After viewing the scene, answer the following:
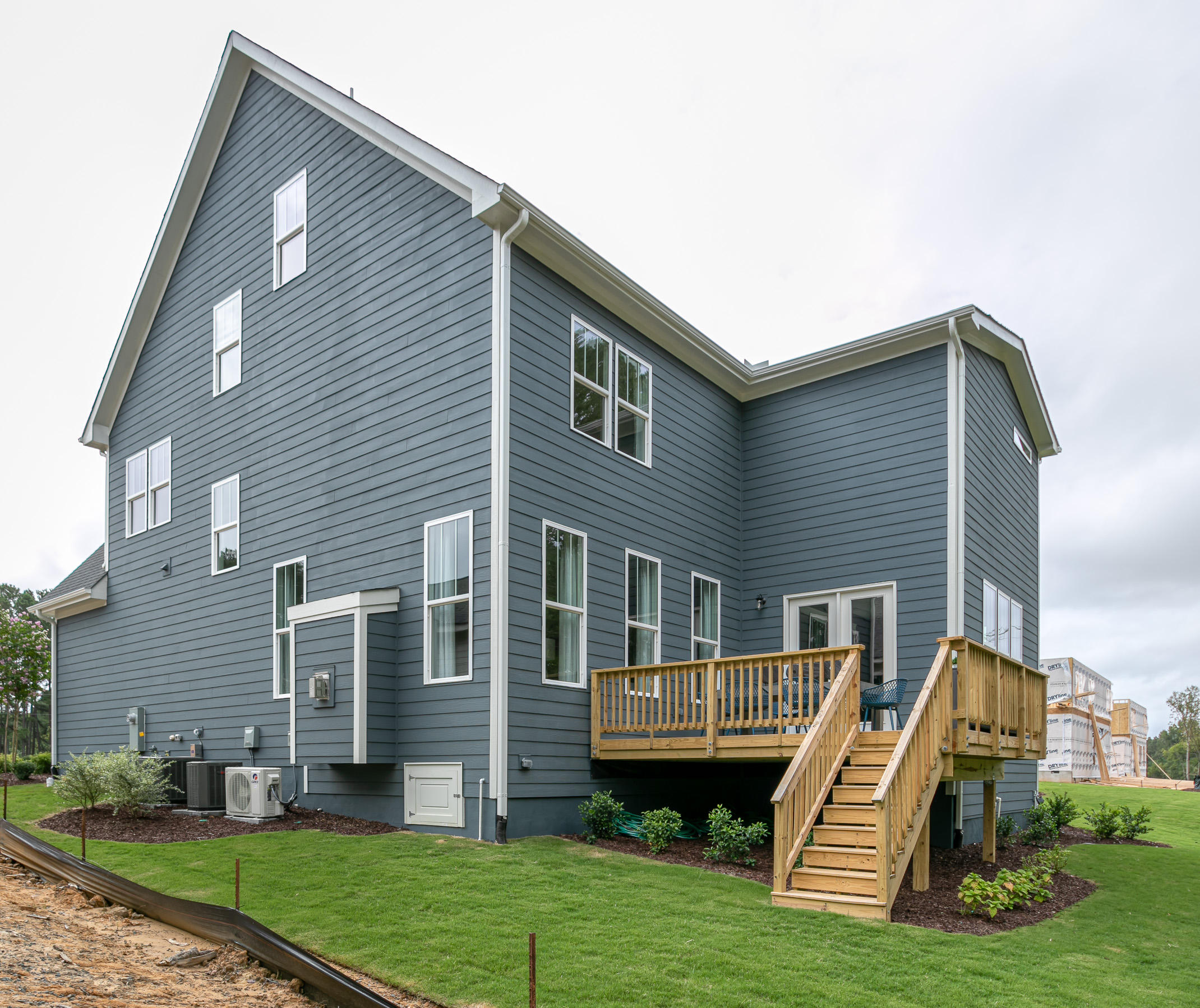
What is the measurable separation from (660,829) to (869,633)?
4703 millimetres

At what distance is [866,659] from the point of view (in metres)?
12.5

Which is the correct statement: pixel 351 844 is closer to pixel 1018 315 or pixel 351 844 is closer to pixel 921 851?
pixel 921 851

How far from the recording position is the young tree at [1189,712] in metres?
32.4

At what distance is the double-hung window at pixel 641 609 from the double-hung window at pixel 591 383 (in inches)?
63.9

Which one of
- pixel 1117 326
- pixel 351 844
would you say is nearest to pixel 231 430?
pixel 351 844

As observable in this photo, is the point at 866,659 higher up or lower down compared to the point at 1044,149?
lower down

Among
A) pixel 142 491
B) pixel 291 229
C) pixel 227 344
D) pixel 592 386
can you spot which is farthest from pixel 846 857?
pixel 142 491

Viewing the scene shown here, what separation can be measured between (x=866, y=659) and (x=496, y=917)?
7.40 m

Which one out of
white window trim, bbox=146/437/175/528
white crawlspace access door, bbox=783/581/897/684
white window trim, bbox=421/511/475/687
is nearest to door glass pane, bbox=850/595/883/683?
white crawlspace access door, bbox=783/581/897/684

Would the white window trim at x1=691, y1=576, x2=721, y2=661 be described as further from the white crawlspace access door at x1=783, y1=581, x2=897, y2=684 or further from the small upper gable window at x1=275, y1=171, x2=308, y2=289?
the small upper gable window at x1=275, y1=171, x2=308, y2=289

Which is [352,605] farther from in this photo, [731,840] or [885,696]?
[885,696]

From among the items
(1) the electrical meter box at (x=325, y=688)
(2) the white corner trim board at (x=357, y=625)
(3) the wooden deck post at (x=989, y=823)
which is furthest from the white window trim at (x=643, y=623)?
(3) the wooden deck post at (x=989, y=823)

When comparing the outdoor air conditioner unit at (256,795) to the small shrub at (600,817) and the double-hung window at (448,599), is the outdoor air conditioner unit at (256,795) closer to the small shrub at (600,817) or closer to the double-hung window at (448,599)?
the double-hung window at (448,599)

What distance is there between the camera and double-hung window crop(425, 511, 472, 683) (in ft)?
32.7
